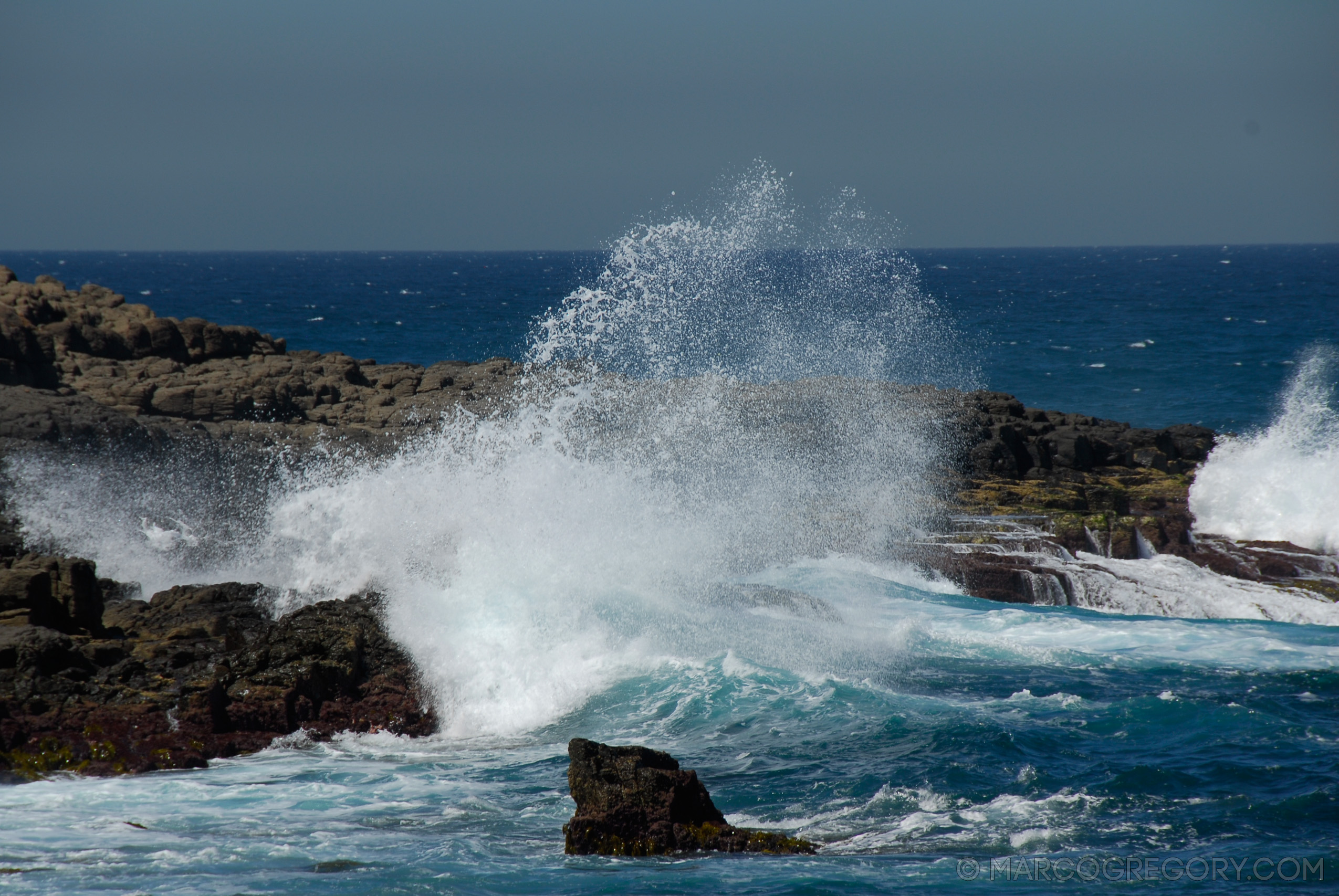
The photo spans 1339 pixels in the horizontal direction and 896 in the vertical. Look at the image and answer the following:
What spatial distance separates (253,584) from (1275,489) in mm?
15006

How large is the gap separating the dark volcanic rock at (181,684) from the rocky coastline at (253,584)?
0.7 inches

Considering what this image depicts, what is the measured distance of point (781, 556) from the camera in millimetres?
15047

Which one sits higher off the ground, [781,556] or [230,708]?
[781,556]

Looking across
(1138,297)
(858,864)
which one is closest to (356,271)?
(1138,297)

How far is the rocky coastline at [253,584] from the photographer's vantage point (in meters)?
8.59

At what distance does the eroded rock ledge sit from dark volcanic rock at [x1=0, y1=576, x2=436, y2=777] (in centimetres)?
1

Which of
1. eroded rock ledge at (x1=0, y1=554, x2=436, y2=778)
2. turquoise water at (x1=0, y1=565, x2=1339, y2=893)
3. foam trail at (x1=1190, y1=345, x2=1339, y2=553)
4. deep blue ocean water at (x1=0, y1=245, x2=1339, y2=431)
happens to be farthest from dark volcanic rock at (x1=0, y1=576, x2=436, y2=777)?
deep blue ocean water at (x1=0, y1=245, x2=1339, y2=431)

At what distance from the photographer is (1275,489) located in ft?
55.2

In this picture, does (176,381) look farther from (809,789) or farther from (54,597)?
(809,789)

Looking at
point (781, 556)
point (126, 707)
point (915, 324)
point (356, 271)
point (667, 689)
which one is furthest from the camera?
point (356, 271)

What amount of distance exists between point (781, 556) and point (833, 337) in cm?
1807

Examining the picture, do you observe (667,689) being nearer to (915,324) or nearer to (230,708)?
(230,708)

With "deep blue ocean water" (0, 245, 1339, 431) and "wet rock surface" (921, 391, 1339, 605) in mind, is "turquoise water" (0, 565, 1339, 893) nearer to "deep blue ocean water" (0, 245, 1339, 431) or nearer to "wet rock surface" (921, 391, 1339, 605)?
"wet rock surface" (921, 391, 1339, 605)

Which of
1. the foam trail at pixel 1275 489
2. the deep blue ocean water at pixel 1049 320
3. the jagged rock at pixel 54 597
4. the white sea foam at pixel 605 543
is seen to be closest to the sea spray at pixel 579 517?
the white sea foam at pixel 605 543
